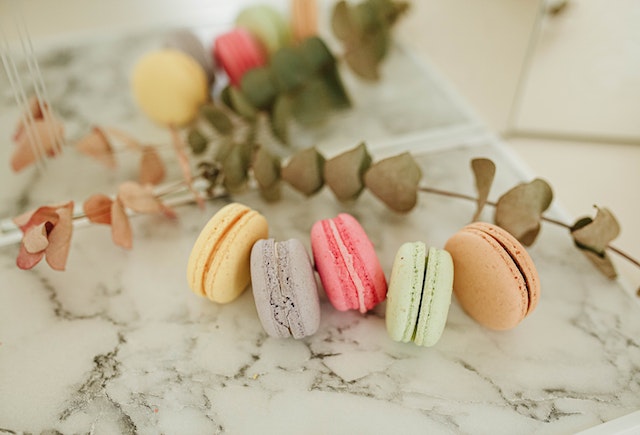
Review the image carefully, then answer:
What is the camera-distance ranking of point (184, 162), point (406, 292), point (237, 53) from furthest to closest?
point (237, 53) < point (184, 162) < point (406, 292)

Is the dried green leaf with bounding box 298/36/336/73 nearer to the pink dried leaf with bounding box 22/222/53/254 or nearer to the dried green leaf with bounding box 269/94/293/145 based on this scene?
the dried green leaf with bounding box 269/94/293/145

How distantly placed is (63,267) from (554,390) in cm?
49

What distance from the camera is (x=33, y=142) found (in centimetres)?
74

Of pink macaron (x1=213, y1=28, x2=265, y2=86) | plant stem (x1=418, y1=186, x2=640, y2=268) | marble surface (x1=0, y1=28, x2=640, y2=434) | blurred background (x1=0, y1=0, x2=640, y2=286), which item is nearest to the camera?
marble surface (x1=0, y1=28, x2=640, y2=434)

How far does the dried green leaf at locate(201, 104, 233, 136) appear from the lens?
0.79 m

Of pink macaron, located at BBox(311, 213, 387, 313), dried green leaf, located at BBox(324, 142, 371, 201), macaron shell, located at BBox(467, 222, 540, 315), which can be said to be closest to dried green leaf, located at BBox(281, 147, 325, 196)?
dried green leaf, located at BBox(324, 142, 371, 201)

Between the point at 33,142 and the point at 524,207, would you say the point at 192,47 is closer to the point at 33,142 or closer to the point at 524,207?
the point at 33,142

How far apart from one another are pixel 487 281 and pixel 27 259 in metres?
→ 0.45

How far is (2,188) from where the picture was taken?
759 mm

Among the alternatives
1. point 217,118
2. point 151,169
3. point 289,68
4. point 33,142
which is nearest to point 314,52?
point 289,68

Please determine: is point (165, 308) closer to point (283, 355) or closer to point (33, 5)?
point (283, 355)

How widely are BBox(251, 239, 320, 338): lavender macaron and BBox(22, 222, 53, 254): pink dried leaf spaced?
0.69ft

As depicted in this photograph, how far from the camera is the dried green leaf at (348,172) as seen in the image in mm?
672

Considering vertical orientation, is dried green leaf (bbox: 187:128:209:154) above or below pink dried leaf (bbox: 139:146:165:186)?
above
